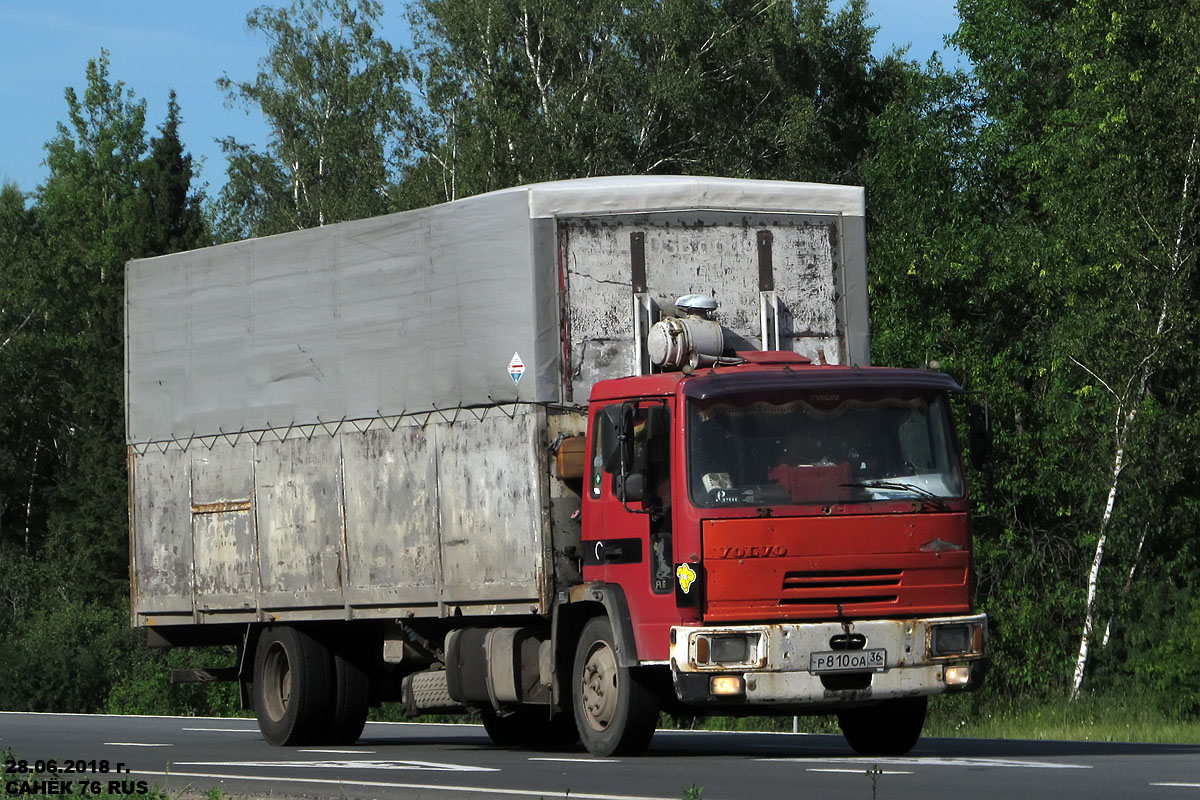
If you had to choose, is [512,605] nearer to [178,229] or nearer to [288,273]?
[288,273]

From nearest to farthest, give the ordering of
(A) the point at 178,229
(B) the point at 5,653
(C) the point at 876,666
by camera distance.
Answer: (C) the point at 876,666 < (B) the point at 5,653 < (A) the point at 178,229

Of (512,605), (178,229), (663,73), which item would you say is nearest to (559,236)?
(512,605)

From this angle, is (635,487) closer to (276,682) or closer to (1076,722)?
(276,682)

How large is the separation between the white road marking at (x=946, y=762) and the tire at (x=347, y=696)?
15.1ft

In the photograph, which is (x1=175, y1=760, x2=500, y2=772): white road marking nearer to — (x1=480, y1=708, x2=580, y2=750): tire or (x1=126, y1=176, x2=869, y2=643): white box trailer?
(x1=126, y1=176, x2=869, y2=643): white box trailer

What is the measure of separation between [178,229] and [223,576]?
1764 inches

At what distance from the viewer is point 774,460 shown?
42.8ft

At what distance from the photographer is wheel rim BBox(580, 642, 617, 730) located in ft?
45.5

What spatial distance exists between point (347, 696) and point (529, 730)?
1.67 metres

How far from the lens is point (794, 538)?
12820 mm

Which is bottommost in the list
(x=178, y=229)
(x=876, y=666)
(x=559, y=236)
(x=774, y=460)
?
(x=876, y=666)

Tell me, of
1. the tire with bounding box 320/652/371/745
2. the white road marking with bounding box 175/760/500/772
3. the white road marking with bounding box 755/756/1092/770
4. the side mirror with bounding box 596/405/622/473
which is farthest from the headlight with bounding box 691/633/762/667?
the tire with bounding box 320/652/371/745

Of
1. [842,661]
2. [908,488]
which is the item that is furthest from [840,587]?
[908,488]

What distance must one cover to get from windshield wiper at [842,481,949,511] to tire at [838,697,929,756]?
70.3 inches
